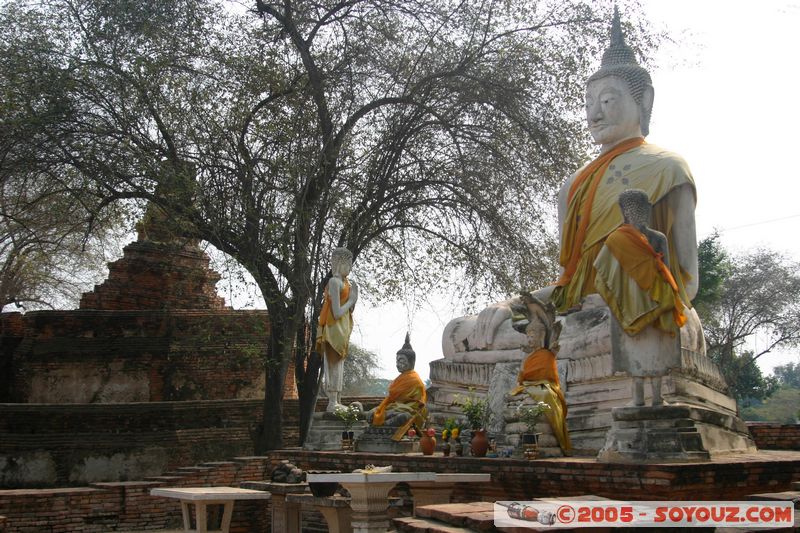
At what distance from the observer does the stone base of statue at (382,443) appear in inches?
388

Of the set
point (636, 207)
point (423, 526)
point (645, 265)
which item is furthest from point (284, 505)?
point (636, 207)

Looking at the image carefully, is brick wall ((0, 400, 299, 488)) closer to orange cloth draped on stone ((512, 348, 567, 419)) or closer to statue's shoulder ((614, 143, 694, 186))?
orange cloth draped on stone ((512, 348, 567, 419))

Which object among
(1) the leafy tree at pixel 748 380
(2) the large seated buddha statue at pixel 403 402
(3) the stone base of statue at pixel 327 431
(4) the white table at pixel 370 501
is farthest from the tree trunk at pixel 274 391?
(1) the leafy tree at pixel 748 380

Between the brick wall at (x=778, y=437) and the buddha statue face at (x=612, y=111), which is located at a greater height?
the buddha statue face at (x=612, y=111)

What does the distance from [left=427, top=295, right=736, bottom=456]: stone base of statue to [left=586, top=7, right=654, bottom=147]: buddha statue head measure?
1.69 metres

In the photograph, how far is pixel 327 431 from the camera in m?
10.6

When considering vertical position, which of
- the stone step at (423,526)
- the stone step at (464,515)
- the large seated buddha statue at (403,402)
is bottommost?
the stone step at (423,526)

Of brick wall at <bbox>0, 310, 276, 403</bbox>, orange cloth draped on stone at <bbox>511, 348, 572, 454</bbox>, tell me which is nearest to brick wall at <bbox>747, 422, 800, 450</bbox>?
orange cloth draped on stone at <bbox>511, 348, 572, 454</bbox>

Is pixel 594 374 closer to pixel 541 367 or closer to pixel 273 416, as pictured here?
pixel 541 367

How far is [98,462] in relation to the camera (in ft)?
45.6

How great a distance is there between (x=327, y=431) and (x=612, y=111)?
14.9ft

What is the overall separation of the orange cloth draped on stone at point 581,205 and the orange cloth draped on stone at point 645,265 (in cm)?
234

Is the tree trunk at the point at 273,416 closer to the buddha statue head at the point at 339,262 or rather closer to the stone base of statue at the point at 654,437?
the buddha statue head at the point at 339,262

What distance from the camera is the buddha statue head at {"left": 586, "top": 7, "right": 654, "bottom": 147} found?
9.47 metres
